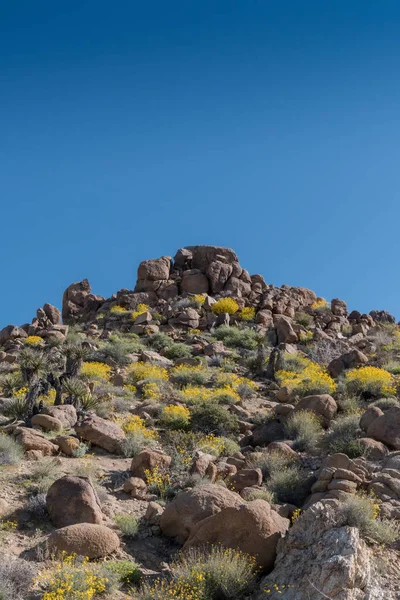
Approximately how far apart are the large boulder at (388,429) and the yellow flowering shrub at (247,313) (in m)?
18.5

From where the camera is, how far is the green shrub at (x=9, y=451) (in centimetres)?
1053

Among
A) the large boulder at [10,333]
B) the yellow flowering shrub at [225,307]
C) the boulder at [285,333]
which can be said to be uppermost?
the yellow flowering shrub at [225,307]

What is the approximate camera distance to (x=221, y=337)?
2756cm

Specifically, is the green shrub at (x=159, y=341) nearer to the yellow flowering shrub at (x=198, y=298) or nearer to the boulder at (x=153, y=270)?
the yellow flowering shrub at (x=198, y=298)

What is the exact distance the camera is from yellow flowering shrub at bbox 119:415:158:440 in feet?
44.5

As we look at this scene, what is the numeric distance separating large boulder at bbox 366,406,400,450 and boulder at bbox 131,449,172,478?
4179 millimetres

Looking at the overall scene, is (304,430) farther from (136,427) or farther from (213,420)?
(136,427)

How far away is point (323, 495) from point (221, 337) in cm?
1859

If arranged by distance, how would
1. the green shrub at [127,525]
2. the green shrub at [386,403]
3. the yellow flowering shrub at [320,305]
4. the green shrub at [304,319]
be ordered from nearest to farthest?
the green shrub at [127,525] < the green shrub at [386,403] < the green shrub at [304,319] < the yellow flowering shrub at [320,305]

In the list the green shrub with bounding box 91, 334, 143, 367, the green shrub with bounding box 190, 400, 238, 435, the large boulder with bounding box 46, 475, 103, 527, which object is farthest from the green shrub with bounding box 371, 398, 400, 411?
the green shrub with bounding box 91, 334, 143, 367

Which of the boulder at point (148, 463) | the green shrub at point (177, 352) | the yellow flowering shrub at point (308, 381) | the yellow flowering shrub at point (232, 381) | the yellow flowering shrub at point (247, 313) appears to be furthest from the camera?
the yellow flowering shrub at point (247, 313)

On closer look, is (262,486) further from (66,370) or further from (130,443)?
(66,370)

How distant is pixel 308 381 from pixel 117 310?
637 inches

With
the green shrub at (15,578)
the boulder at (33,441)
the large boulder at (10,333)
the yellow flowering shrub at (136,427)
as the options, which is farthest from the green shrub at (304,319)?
the green shrub at (15,578)
